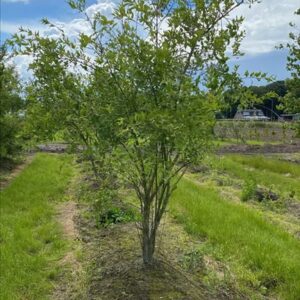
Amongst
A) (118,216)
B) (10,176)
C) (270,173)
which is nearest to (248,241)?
(118,216)

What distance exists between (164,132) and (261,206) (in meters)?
7.45

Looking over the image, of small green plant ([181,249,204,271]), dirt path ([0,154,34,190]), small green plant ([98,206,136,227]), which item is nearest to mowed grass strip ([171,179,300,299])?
small green plant ([181,249,204,271])

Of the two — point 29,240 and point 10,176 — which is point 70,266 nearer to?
point 29,240

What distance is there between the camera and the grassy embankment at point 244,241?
5910mm

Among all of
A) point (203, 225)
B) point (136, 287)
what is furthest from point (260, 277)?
point (203, 225)

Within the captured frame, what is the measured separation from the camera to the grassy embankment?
5910 millimetres

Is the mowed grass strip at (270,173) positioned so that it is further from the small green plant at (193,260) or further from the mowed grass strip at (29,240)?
the small green plant at (193,260)

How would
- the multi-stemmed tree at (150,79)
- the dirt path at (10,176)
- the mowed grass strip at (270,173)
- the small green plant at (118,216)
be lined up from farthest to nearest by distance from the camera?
the dirt path at (10,176)
the mowed grass strip at (270,173)
the small green plant at (118,216)
the multi-stemmed tree at (150,79)

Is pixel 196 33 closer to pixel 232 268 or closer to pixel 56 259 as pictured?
pixel 232 268

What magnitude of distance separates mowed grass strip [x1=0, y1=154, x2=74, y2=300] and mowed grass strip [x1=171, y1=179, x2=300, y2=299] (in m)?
2.37

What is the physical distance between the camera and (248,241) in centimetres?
743

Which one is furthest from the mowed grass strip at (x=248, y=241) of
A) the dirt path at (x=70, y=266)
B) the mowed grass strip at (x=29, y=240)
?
the mowed grass strip at (x=29, y=240)

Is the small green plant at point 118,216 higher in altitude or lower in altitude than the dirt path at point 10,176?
higher

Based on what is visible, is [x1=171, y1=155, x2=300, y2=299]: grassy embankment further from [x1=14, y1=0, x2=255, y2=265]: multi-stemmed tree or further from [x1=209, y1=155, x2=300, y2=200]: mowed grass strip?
[x1=209, y1=155, x2=300, y2=200]: mowed grass strip
